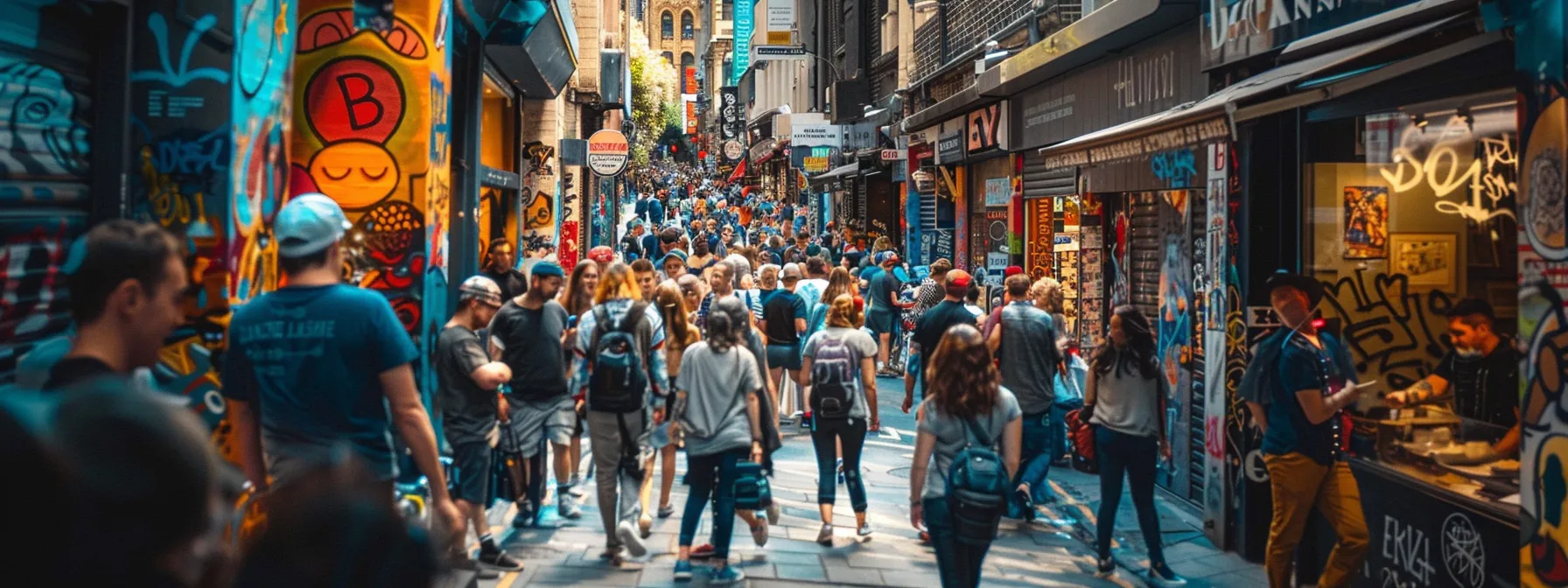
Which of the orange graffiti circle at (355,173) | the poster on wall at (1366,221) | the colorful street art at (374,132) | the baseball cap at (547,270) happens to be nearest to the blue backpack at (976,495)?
the baseball cap at (547,270)

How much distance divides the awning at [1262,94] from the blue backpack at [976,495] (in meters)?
2.50

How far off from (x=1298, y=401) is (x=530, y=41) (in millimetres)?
9592

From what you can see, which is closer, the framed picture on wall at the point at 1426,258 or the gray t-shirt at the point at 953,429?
the gray t-shirt at the point at 953,429

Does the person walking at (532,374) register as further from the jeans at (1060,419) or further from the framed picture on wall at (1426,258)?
the framed picture on wall at (1426,258)

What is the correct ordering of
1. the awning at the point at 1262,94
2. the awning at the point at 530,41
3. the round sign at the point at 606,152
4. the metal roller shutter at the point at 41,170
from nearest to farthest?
1. the metal roller shutter at the point at 41,170
2. the awning at the point at 1262,94
3. the awning at the point at 530,41
4. the round sign at the point at 606,152

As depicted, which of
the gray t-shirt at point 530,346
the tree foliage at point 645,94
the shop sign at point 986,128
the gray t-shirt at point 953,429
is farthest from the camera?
the tree foliage at point 645,94

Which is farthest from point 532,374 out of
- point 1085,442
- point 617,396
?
point 1085,442

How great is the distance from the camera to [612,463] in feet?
26.6

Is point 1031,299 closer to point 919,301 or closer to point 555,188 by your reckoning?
point 919,301

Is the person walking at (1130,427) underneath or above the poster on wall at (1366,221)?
underneath

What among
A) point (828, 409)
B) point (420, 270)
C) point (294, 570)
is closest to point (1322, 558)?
point (828, 409)

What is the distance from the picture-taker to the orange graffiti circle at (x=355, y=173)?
29.1ft

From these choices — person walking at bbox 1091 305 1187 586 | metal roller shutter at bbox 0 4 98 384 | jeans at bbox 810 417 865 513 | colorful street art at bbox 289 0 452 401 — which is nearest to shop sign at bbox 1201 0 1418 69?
person walking at bbox 1091 305 1187 586

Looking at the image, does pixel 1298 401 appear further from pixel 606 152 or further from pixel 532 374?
pixel 606 152
